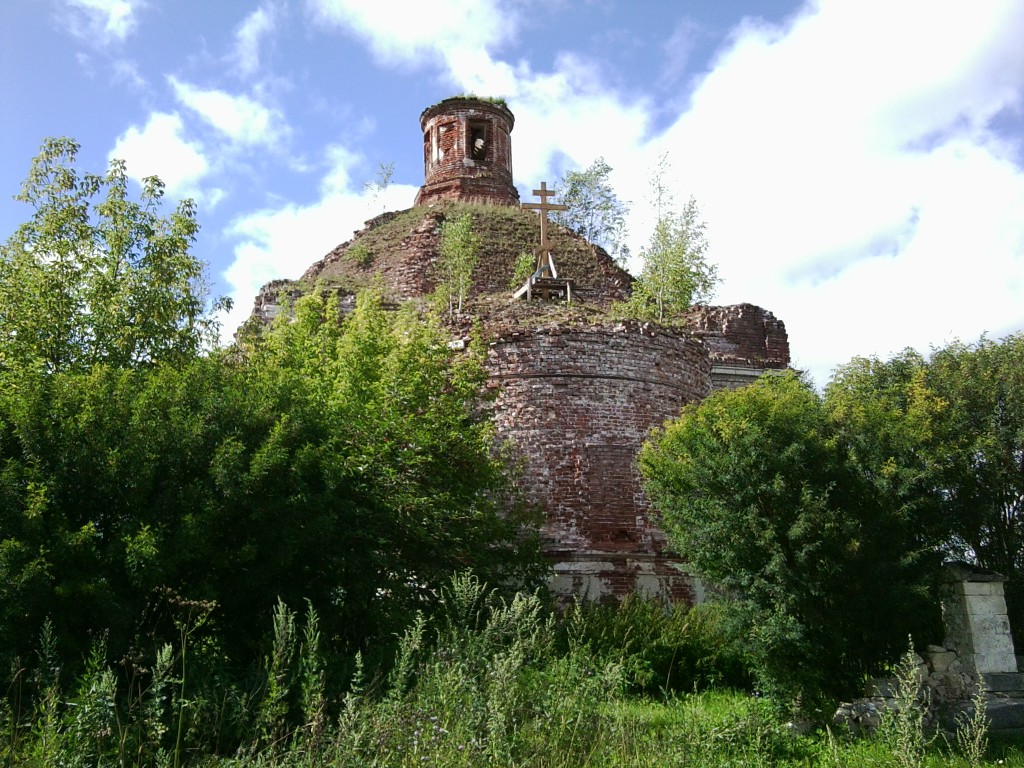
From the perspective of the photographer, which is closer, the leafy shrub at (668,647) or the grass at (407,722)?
the grass at (407,722)

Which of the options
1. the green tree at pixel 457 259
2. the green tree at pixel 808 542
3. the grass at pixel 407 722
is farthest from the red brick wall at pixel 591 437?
the green tree at pixel 457 259

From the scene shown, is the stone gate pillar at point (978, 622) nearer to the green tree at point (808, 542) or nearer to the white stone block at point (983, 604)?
the white stone block at point (983, 604)

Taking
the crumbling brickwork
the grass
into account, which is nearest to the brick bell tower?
the crumbling brickwork

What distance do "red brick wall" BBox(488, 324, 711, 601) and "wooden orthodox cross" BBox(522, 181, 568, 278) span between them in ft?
23.4

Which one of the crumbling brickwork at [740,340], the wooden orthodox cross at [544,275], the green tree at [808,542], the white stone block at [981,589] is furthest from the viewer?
the crumbling brickwork at [740,340]

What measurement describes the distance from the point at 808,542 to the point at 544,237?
12.1m

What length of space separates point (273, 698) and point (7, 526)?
3.74m

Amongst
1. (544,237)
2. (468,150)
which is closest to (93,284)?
(544,237)

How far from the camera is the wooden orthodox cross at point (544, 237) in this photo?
2045 centimetres

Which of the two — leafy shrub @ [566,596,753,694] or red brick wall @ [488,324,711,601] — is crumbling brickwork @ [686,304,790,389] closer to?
red brick wall @ [488,324,711,601]

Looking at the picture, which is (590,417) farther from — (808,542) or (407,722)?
(407,722)

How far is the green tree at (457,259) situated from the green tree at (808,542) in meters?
9.76

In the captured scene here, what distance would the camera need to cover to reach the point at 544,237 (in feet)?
67.9

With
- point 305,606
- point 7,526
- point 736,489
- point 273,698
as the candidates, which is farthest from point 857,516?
point 7,526
